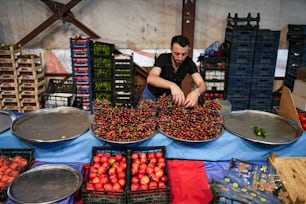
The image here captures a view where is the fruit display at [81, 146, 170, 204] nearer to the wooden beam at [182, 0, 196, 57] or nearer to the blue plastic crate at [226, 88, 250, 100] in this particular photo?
the blue plastic crate at [226, 88, 250, 100]

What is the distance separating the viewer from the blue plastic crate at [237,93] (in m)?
5.55

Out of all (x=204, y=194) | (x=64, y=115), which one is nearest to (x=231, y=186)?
(x=204, y=194)

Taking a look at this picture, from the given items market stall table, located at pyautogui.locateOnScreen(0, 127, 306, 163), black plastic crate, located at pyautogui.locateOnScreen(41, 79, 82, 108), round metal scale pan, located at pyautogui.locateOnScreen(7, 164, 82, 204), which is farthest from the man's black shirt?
black plastic crate, located at pyautogui.locateOnScreen(41, 79, 82, 108)

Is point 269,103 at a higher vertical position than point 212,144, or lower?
lower

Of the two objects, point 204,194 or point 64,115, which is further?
point 64,115

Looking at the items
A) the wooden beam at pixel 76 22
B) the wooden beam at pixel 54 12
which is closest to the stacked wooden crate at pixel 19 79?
the wooden beam at pixel 54 12

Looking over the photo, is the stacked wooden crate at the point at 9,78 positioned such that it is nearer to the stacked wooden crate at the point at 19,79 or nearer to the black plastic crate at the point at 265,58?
the stacked wooden crate at the point at 19,79

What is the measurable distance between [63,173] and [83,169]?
15cm

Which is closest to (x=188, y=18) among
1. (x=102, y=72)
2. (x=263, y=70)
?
(x=263, y=70)

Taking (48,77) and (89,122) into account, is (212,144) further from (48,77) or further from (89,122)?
(48,77)

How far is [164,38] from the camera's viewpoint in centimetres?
588

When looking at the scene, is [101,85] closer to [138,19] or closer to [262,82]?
[138,19]

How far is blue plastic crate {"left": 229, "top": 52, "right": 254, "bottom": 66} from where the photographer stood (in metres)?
5.35

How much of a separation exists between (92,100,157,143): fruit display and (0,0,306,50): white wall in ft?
12.5
